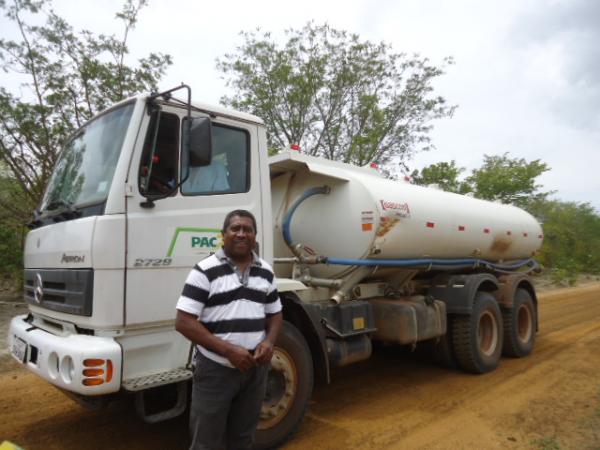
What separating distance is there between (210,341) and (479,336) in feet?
16.4

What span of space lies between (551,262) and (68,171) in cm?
2558

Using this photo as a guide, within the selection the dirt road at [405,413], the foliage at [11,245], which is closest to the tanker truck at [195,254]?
the dirt road at [405,413]

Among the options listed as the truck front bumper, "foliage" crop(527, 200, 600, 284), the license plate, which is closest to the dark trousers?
the truck front bumper

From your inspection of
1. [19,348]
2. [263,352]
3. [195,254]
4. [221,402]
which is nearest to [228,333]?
[263,352]

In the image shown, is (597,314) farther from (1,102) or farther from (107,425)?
(1,102)

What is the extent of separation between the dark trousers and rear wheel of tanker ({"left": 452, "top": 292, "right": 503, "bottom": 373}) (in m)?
4.03

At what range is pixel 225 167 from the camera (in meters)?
3.71

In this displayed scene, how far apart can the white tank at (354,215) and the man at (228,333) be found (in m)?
2.30

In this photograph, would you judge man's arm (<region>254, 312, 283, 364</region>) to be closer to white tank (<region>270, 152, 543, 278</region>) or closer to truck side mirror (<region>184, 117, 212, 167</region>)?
truck side mirror (<region>184, 117, 212, 167</region>)

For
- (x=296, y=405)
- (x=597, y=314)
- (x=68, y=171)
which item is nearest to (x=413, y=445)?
(x=296, y=405)

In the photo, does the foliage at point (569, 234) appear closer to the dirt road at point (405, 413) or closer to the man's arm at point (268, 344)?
the dirt road at point (405, 413)

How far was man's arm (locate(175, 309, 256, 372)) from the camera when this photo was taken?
223cm

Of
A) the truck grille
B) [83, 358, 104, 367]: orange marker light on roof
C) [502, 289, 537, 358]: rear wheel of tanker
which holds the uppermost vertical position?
the truck grille

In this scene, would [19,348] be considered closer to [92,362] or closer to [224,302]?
[92,362]
